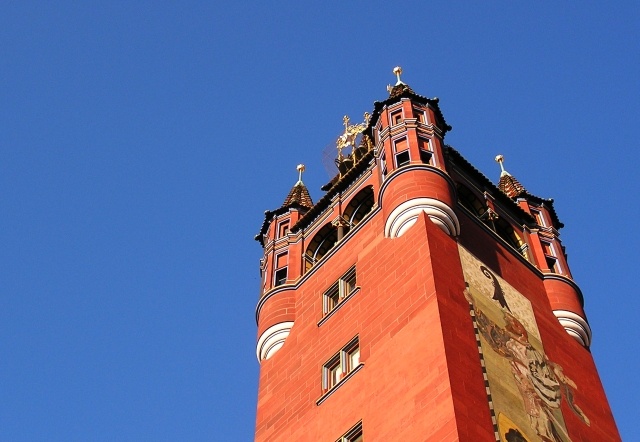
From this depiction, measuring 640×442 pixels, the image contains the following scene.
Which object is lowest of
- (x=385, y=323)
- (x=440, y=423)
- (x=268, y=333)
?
(x=440, y=423)

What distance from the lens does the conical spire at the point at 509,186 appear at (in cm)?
4759

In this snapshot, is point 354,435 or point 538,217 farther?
point 538,217

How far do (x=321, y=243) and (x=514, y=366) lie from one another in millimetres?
13717

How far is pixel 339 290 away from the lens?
38.4 metres

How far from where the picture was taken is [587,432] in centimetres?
3253

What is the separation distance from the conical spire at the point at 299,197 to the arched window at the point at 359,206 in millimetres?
4423

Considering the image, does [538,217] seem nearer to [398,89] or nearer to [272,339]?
[398,89]

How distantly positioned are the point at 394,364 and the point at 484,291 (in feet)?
16.7

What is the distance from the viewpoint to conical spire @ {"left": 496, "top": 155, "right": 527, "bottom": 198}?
47.6 m

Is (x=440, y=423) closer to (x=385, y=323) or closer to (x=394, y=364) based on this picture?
(x=394, y=364)

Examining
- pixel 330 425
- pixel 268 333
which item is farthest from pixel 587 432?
pixel 268 333

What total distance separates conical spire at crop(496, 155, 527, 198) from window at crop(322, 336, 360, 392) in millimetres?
15460

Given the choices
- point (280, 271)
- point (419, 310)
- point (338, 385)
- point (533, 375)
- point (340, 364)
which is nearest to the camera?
point (419, 310)

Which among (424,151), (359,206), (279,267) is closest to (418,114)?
(424,151)
